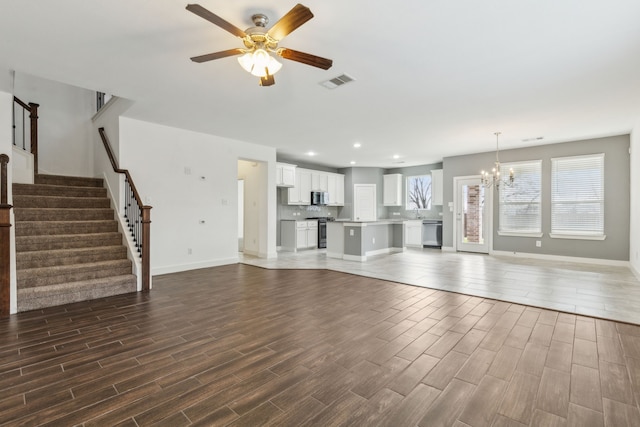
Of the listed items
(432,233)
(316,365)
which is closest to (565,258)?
(432,233)

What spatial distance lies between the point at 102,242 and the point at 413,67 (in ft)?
16.5

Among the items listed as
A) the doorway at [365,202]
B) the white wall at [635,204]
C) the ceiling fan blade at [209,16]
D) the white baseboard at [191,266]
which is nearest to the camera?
the ceiling fan blade at [209,16]

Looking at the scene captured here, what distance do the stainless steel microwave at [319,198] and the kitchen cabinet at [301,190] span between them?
0.13 m

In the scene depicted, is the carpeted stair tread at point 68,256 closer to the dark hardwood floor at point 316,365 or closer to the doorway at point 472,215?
the dark hardwood floor at point 316,365

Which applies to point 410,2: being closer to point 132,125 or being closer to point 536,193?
point 132,125

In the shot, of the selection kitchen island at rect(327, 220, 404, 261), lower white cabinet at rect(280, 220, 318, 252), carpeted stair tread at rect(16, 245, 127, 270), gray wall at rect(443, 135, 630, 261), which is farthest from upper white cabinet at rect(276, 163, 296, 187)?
gray wall at rect(443, 135, 630, 261)

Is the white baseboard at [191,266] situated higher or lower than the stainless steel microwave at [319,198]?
lower

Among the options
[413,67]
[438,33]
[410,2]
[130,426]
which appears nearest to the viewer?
[130,426]

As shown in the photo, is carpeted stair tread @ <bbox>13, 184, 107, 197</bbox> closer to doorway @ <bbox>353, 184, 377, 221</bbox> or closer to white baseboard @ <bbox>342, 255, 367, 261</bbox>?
white baseboard @ <bbox>342, 255, 367, 261</bbox>

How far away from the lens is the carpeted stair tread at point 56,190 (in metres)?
4.88

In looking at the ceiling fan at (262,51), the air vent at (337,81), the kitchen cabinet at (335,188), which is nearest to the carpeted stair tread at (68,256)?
the ceiling fan at (262,51)

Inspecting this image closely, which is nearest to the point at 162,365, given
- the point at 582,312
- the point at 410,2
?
the point at 410,2

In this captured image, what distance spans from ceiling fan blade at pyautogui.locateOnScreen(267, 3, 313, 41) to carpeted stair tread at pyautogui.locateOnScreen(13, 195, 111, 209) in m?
4.65

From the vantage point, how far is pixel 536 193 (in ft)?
23.6
